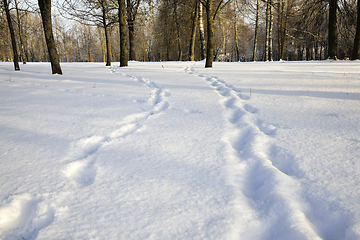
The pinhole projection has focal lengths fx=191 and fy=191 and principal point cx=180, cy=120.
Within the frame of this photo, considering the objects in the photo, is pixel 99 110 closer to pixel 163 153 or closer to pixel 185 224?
pixel 163 153

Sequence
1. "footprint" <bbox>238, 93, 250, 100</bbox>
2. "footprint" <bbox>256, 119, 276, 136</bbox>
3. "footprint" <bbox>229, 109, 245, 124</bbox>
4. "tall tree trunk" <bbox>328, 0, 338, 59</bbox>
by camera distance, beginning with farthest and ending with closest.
Result: "tall tree trunk" <bbox>328, 0, 338, 59</bbox> → "footprint" <bbox>238, 93, 250, 100</bbox> → "footprint" <bbox>229, 109, 245, 124</bbox> → "footprint" <bbox>256, 119, 276, 136</bbox>

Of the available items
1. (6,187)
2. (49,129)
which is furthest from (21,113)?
(6,187)

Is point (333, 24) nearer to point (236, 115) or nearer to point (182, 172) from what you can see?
point (236, 115)

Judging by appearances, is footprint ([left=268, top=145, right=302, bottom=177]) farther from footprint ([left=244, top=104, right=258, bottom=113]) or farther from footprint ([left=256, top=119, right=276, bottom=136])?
footprint ([left=244, top=104, right=258, bottom=113])

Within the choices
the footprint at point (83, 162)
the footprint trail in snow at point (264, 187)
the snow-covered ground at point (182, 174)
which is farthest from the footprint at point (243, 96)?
the footprint at point (83, 162)

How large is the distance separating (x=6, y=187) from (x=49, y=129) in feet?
3.35

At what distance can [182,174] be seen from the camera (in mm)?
1293

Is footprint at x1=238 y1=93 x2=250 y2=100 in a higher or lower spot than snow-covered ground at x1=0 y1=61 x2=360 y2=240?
higher

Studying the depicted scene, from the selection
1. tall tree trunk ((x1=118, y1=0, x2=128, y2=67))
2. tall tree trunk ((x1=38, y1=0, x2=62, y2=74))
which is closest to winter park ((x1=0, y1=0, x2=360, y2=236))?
tall tree trunk ((x1=38, y1=0, x2=62, y2=74))

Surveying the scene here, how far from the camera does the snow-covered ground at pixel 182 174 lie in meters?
0.90

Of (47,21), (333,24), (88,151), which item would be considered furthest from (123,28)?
(333,24)

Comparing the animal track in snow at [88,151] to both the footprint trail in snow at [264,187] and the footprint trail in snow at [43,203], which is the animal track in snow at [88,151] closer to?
the footprint trail in snow at [43,203]

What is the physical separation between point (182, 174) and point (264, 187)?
513 millimetres

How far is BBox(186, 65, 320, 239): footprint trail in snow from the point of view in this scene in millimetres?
878
